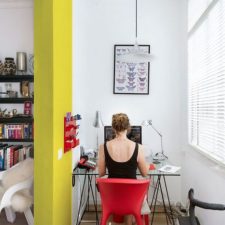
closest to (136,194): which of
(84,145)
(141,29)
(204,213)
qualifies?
(204,213)

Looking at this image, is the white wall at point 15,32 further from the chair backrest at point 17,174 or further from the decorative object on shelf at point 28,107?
the chair backrest at point 17,174

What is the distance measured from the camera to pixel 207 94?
2514 millimetres

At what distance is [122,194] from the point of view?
6.07 ft

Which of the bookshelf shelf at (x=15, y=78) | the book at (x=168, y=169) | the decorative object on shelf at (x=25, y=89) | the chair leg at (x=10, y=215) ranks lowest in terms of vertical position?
the chair leg at (x=10, y=215)

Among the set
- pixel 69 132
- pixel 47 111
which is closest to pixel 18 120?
pixel 69 132

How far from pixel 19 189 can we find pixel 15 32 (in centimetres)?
203

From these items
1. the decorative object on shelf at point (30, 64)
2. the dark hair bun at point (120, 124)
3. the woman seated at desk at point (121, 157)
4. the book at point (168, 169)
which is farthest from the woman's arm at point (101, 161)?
the decorative object on shelf at point (30, 64)

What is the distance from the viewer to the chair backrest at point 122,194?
5.94 ft

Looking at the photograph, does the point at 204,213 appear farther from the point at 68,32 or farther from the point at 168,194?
the point at 68,32

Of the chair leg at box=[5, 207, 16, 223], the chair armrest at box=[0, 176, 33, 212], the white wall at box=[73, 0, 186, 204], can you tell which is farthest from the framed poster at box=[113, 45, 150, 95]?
the chair leg at box=[5, 207, 16, 223]

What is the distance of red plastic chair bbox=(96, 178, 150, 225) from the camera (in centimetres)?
181

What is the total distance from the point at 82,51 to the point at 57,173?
1.88 meters

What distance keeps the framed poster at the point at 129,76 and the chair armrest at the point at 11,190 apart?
1.82 meters

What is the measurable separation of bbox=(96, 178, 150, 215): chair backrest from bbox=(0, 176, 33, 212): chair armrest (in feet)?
3.03
